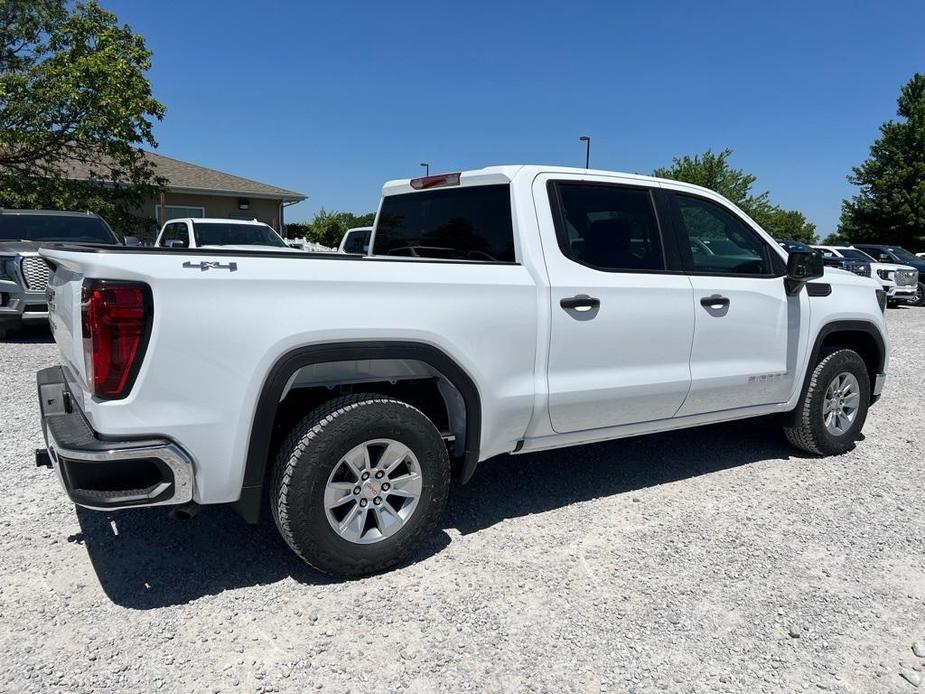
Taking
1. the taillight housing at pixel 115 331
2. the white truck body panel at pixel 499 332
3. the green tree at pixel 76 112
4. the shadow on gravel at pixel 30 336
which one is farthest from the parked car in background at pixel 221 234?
the taillight housing at pixel 115 331

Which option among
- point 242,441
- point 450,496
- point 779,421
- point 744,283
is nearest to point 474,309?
point 242,441

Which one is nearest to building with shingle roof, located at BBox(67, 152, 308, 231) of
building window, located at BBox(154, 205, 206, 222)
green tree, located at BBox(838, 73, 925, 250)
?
building window, located at BBox(154, 205, 206, 222)

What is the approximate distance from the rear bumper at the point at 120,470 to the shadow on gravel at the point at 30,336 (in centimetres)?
791

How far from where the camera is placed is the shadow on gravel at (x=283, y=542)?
3.09m

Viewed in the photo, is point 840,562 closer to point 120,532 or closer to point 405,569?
point 405,569

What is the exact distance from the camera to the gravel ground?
2479 millimetres

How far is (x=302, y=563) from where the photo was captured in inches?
128

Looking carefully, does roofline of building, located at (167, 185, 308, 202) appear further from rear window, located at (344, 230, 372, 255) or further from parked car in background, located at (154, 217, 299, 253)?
rear window, located at (344, 230, 372, 255)

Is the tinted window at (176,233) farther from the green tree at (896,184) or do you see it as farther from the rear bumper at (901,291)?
the green tree at (896,184)

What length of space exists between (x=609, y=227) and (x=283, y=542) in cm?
251

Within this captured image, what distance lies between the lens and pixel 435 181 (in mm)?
4129

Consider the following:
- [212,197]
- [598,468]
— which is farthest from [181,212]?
[598,468]

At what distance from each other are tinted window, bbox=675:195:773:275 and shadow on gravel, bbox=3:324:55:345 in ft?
28.9

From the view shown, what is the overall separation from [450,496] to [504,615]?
1.33 metres
